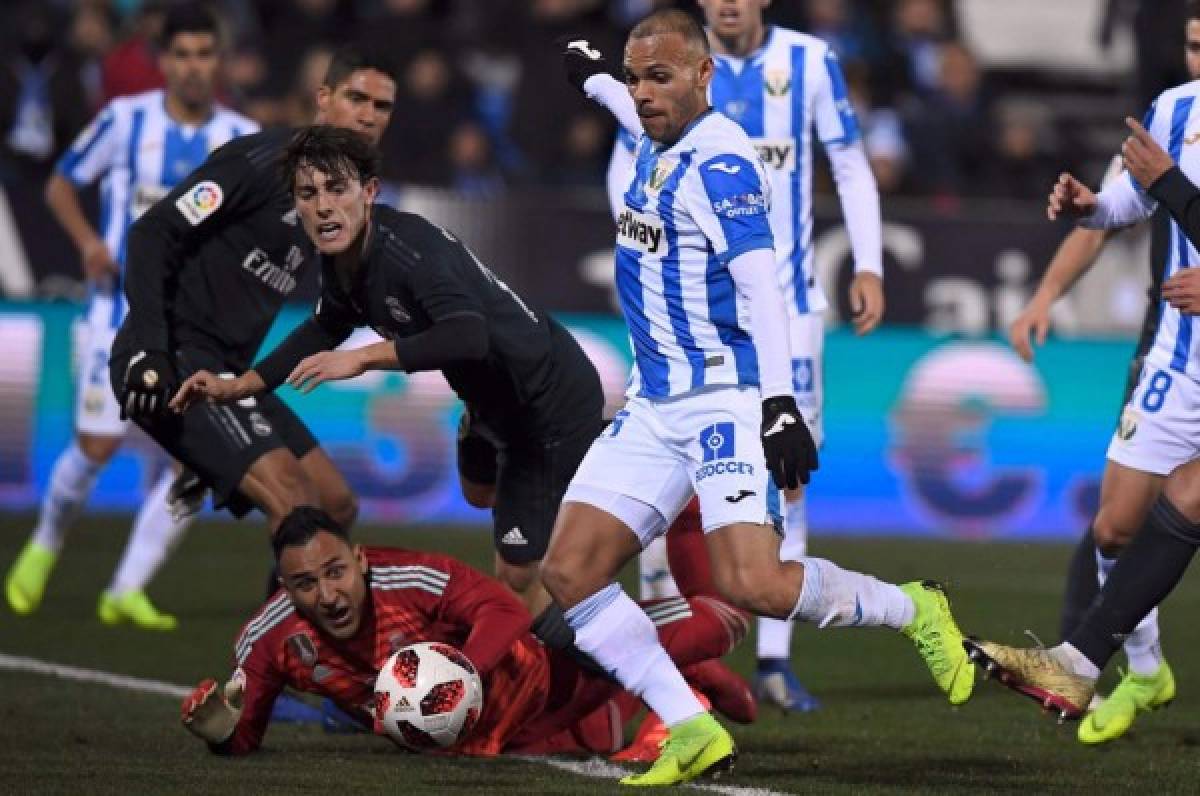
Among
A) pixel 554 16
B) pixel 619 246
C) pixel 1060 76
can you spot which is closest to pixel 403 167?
pixel 554 16

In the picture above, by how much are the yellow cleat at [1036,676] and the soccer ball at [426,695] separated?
1.46 m

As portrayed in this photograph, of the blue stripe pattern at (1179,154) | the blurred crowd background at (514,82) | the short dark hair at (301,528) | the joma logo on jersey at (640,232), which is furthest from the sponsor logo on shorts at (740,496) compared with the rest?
the blurred crowd background at (514,82)

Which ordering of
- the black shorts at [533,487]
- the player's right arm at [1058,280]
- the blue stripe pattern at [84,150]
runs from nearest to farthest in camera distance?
1. the black shorts at [533,487]
2. the player's right arm at [1058,280]
3. the blue stripe pattern at [84,150]

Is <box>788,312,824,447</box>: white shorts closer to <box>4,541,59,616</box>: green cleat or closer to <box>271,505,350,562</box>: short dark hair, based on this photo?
<box>271,505,350,562</box>: short dark hair

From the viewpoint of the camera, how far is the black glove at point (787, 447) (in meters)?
6.13

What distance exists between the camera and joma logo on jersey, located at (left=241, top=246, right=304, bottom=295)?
8.24 meters

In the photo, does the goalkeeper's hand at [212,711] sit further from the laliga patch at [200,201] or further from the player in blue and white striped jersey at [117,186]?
the player in blue and white striped jersey at [117,186]

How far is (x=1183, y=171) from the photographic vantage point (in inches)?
277

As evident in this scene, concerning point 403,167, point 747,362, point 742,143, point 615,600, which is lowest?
point 403,167

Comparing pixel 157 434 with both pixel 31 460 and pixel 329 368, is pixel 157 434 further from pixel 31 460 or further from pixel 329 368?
pixel 31 460

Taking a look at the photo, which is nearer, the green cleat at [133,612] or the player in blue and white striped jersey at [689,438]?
the player in blue and white striped jersey at [689,438]

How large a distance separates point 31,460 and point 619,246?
763 cm

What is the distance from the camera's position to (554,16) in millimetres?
16203

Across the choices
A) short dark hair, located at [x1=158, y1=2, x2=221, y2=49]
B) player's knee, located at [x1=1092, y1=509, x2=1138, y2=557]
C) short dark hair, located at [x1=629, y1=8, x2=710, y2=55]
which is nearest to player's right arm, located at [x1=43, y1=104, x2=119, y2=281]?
short dark hair, located at [x1=158, y1=2, x2=221, y2=49]
